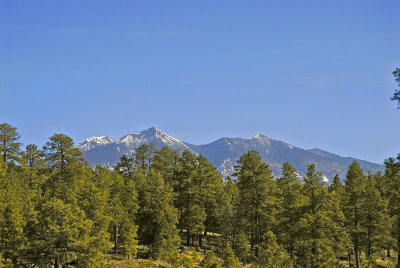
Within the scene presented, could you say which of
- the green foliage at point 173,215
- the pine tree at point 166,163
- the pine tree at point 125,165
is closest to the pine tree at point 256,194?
the green foliage at point 173,215

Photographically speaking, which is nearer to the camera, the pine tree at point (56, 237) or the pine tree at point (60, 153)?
the pine tree at point (56, 237)

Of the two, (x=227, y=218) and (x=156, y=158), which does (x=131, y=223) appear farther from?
(x=156, y=158)

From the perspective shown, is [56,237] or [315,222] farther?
[315,222]

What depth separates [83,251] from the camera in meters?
30.9

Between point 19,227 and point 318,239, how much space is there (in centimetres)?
2835

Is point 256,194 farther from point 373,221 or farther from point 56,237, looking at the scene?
point 56,237

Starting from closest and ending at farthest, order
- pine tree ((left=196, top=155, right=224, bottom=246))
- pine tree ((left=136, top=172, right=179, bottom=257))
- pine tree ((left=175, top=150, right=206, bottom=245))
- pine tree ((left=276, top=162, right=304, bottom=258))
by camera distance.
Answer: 1. pine tree ((left=276, top=162, right=304, bottom=258))
2. pine tree ((left=136, top=172, right=179, bottom=257))
3. pine tree ((left=175, top=150, right=206, bottom=245))
4. pine tree ((left=196, top=155, right=224, bottom=246))

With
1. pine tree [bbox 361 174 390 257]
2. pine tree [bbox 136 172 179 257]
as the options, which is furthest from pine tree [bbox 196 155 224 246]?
pine tree [bbox 361 174 390 257]

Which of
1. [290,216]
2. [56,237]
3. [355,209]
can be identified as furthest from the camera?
[355,209]

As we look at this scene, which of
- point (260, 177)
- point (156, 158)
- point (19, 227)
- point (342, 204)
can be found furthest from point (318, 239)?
point (156, 158)

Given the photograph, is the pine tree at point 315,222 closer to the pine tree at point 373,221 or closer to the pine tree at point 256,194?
the pine tree at point 256,194

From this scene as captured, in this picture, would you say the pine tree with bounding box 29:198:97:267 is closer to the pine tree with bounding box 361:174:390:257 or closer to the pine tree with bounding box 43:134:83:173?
the pine tree with bounding box 43:134:83:173

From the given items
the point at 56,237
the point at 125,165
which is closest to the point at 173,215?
the point at 56,237

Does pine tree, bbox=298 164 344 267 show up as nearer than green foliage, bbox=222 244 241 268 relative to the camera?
No
